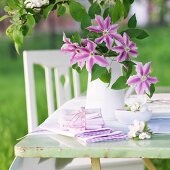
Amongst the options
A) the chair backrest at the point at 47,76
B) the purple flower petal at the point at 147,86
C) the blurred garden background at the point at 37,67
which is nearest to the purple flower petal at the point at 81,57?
the purple flower petal at the point at 147,86

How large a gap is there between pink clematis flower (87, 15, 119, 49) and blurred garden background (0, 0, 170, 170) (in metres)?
2.69

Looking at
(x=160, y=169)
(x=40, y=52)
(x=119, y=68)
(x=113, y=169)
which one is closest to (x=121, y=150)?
(x=119, y=68)

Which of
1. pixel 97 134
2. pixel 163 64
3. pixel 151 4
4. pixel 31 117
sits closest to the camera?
pixel 97 134

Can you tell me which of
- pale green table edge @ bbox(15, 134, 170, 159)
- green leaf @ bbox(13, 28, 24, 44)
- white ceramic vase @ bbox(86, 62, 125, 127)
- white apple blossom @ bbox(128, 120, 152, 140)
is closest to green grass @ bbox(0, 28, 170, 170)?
white ceramic vase @ bbox(86, 62, 125, 127)

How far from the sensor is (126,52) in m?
2.19

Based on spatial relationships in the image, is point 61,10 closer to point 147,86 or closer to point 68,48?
point 68,48

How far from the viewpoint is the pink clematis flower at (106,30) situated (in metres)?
2.17

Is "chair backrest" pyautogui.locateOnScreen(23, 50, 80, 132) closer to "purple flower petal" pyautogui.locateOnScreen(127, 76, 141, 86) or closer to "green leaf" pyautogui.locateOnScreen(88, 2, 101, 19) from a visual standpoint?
"green leaf" pyautogui.locateOnScreen(88, 2, 101, 19)

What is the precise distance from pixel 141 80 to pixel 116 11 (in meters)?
0.27

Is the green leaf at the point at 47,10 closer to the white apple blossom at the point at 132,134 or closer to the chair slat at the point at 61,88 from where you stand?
the white apple blossom at the point at 132,134

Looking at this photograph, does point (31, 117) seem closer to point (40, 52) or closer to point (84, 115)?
point (40, 52)

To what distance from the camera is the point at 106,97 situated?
7.88ft

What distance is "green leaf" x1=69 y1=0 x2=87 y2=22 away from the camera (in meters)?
2.27

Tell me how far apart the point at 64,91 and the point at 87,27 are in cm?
138
